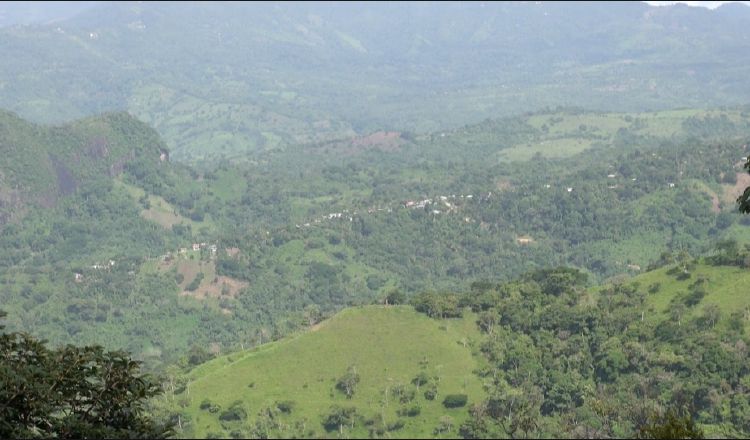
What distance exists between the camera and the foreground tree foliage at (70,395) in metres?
33.8

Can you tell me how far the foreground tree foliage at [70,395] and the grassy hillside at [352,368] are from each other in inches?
1201

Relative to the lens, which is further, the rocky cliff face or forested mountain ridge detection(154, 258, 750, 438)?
the rocky cliff face

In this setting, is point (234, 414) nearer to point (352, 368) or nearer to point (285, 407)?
point (285, 407)

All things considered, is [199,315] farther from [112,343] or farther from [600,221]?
[600,221]

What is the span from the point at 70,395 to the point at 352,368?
4518 cm

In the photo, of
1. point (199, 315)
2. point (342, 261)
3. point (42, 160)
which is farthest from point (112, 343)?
point (42, 160)

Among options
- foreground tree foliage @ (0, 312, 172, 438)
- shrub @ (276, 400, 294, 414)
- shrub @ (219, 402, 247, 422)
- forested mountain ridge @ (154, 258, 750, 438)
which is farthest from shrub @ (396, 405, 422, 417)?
foreground tree foliage @ (0, 312, 172, 438)

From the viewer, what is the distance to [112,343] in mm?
118125

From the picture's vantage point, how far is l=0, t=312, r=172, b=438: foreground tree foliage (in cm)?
3378

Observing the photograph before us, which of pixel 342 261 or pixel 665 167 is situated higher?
pixel 665 167

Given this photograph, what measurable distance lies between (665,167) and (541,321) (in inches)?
3336

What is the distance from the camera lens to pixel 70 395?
36.2 metres

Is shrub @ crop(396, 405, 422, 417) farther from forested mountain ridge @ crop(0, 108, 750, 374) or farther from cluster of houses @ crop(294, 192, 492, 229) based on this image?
cluster of houses @ crop(294, 192, 492, 229)

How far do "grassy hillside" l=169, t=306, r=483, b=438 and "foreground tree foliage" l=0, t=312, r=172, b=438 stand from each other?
3051cm
